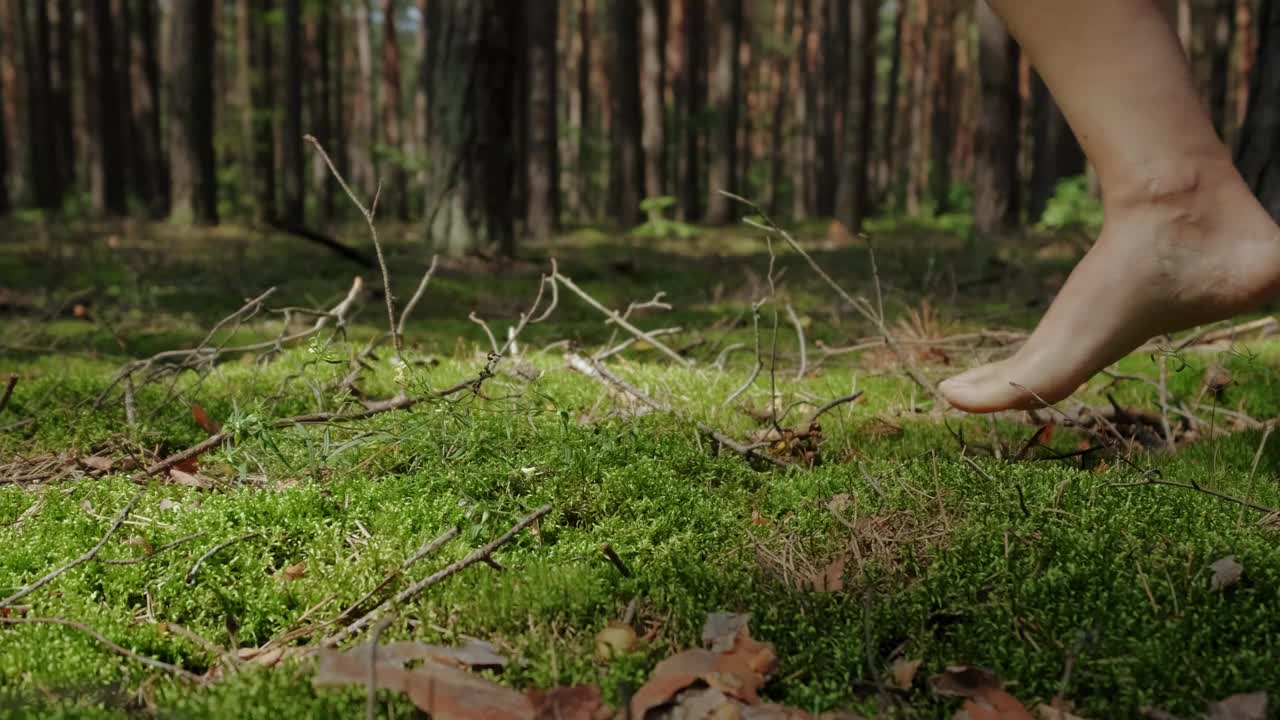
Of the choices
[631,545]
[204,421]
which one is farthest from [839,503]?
[204,421]

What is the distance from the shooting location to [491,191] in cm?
771

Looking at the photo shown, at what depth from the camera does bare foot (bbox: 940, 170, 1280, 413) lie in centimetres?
223

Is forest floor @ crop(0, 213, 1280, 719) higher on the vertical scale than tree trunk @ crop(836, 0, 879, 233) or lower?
lower

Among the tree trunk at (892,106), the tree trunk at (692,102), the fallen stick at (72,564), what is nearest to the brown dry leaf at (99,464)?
the fallen stick at (72,564)

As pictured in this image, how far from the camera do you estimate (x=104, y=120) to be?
16.6m

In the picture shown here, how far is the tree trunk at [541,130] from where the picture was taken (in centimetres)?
1400

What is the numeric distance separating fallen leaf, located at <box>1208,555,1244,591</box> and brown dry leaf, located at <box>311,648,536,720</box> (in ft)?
3.70

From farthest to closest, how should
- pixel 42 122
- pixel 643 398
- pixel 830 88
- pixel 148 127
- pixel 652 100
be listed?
pixel 830 88 → pixel 148 127 → pixel 42 122 → pixel 652 100 → pixel 643 398

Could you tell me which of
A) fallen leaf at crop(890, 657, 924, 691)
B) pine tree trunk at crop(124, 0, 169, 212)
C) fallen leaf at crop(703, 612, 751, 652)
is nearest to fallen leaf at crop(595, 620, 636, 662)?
fallen leaf at crop(703, 612, 751, 652)

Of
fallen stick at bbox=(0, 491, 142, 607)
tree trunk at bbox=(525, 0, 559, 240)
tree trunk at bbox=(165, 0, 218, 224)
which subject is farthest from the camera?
tree trunk at bbox=(525, 0, 559, 240)

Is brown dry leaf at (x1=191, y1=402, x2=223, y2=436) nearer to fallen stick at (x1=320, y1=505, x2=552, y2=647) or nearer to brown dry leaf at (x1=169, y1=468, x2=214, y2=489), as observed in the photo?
brown dry leaf at (x1=169, y1=468, x2=214, y2=489)

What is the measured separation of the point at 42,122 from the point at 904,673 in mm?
20863

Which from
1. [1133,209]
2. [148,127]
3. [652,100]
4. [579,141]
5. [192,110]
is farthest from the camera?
[579,141]

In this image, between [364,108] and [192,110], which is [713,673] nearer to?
[192,110]
